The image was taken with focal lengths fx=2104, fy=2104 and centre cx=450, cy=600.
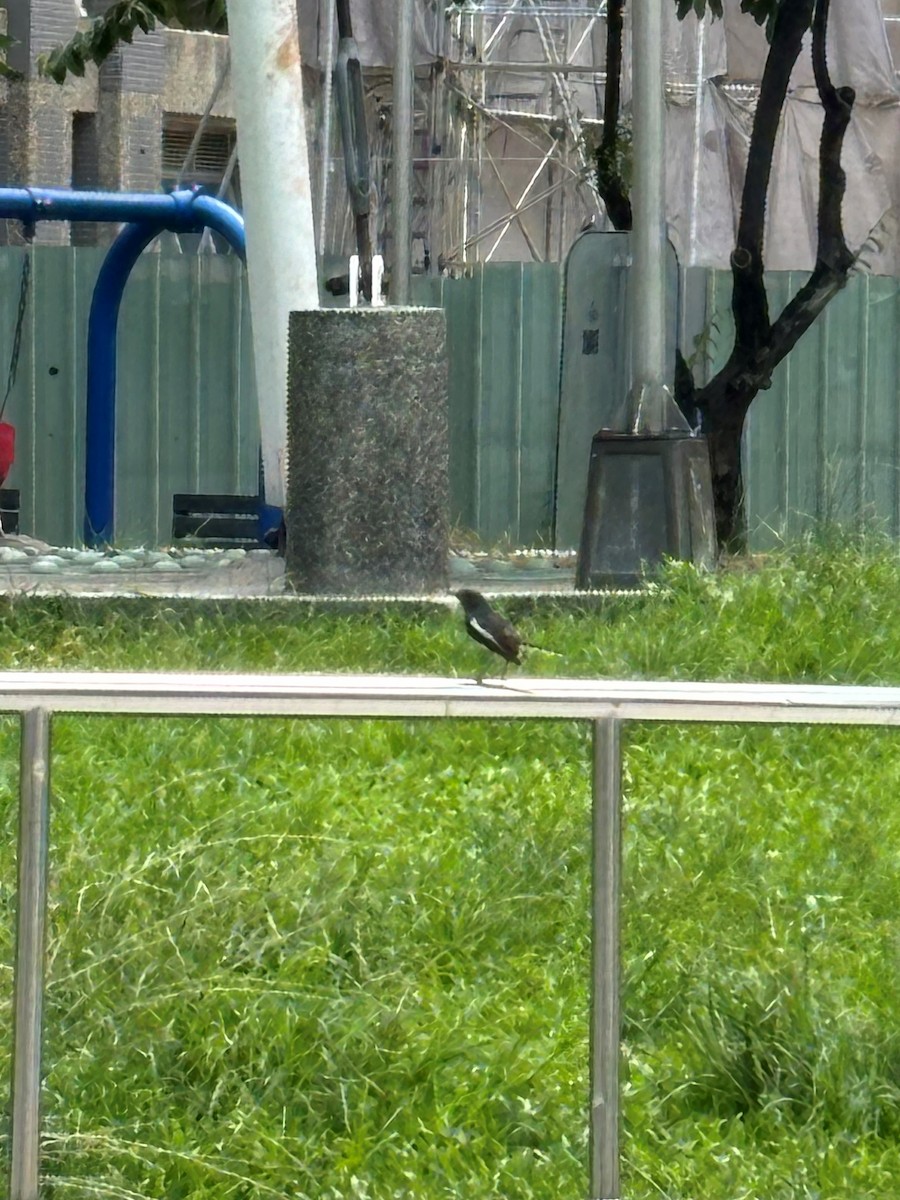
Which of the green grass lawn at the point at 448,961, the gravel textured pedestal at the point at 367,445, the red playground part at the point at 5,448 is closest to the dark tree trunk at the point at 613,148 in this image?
the red playground part at the point at 5,448

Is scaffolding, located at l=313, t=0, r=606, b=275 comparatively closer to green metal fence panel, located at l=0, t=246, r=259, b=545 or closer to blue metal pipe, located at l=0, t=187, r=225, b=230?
green metal fence panel, located at l=0, t=246, r=259, b=545

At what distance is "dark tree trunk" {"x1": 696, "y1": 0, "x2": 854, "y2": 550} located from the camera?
1136cm

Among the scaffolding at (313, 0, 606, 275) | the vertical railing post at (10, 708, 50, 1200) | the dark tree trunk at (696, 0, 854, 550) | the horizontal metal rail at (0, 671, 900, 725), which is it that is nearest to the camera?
the horizontal metal rail at (0, 671, 900, 725)

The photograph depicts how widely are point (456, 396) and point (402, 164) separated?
1.56m

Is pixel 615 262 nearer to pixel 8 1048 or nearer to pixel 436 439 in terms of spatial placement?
pixel 436 439

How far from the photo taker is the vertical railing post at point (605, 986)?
11.3 feet

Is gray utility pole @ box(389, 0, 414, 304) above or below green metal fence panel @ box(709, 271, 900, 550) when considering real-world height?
above

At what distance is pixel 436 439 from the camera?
8.35 metres

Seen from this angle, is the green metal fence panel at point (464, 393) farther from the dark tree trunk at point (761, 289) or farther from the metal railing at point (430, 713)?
the metal railing at point (430, 713)

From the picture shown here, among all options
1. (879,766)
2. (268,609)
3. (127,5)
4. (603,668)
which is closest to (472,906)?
(879,766)

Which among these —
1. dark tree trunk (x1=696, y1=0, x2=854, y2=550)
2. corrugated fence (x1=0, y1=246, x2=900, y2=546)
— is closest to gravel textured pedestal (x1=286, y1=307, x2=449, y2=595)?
dark tree trunk (x1=696, y1=0, x2=854, y2=550)

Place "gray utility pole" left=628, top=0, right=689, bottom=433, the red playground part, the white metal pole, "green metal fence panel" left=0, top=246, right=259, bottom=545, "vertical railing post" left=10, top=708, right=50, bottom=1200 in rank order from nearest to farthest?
"vertical railing post" left=10, top=708, right=50, bottom=1200 → the white metal pole → "gray utility pole" left=628, top=0, right=689, bottom=433 → the red playground part → "green metal fence panel" left=0, top=246, right=259, bottom=545

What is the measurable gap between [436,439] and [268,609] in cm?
100

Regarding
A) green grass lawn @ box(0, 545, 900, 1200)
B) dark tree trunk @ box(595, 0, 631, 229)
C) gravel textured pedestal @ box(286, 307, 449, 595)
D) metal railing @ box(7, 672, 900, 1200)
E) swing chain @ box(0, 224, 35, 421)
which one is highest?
dark tree trunk @ box(595, 0, 631, 229)
